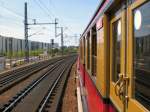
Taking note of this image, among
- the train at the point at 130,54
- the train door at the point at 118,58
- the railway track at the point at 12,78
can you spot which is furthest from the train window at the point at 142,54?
the railway track at the point at 12,78

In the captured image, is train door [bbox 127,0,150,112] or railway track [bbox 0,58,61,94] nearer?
train door [bbox 127,0,150,112]

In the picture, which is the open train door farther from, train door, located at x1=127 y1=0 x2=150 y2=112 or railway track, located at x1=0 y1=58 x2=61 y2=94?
railway track, located at x1=0 y1=58 x2=61 y2=94

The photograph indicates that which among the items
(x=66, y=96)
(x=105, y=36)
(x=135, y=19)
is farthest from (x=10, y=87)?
(x=135, y=19)

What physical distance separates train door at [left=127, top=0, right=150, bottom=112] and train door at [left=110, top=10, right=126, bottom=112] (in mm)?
181

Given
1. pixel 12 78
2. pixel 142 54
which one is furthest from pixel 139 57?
pixel 12 78

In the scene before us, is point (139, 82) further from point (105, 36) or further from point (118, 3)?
point (105, 36)

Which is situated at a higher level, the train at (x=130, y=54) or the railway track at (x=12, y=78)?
the train at (x=130, y=54)

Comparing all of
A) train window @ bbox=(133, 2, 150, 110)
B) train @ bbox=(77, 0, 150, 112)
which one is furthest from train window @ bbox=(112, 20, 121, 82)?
train window @ bbox=(133, 2, 150, 110)

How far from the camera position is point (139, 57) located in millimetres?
2756

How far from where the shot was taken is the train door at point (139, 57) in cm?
259

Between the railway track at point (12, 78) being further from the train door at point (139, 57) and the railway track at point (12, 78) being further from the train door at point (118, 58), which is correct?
the train door at point (139, 57)

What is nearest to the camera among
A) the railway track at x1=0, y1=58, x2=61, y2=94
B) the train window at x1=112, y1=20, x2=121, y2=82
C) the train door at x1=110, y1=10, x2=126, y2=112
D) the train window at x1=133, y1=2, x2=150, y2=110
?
the train window at x1=133, y1=2, x2=150, y2=110

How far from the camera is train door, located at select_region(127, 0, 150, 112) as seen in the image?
8.50 feet

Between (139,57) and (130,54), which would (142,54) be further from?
(130,54)
